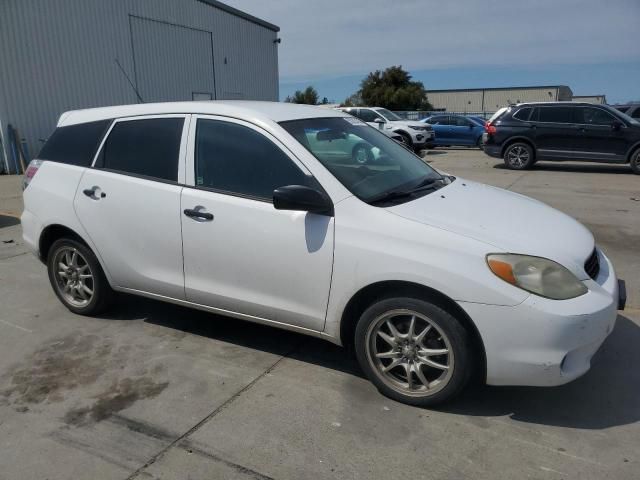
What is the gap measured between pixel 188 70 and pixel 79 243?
58.2ft

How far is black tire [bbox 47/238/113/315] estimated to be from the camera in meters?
4.38

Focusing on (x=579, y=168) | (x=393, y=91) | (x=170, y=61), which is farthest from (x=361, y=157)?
(x=393, y=91)

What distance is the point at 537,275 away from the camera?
9.41 feet

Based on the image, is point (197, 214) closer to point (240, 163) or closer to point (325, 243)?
point (240, 163)

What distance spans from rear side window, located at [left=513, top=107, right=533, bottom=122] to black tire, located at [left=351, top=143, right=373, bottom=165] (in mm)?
11782

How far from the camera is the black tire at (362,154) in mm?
3834

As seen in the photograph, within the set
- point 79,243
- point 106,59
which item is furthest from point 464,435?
point 106,59

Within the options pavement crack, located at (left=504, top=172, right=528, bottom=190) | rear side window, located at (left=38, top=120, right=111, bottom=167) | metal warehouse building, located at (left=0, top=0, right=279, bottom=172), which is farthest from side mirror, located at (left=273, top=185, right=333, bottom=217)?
metal warehouse building, located at (left=0, top=0, right=279, bottom=172)

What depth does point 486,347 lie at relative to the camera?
290cm

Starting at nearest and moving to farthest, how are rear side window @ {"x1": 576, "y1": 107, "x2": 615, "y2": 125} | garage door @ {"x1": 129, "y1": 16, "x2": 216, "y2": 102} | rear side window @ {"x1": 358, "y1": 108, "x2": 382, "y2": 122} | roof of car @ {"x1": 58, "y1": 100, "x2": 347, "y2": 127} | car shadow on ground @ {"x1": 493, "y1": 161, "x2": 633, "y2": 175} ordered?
roof of car @ {"x1": 58, "y1": 100, "x2": 347, "y2": 127}, rear side window @ {"x1": 576, "y1": 107, "x2": 615, "y2": 125}, car shadow on ground @ {"x1": 493, "y1": 161, "x2": 633, "y2": 175}, garage door @ {"x1": 129, "y1": 16, "x2": 216, "y2": 102}, rear side window @ {"x1": 358, "y1": 108, "x2": 382, "y2": 122}

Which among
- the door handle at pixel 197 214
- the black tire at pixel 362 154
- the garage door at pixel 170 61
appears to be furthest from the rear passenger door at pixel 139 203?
the garage door at pixel 170 61

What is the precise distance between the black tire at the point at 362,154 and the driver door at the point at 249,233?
23.0 inches

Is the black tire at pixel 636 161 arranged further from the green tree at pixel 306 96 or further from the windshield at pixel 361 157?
the green tree at pixel 306 96

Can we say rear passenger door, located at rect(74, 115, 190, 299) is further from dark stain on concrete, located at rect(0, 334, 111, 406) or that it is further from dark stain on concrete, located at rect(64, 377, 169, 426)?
dark stain on concrete, located at rect(64, 377, 169, 426)
